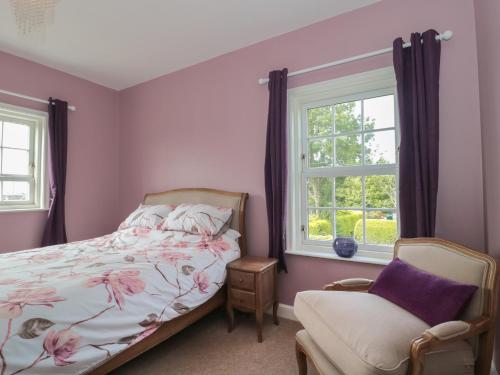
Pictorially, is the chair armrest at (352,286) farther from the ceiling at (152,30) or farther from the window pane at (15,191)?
the window pane at (15,191)

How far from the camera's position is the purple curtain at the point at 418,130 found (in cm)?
175

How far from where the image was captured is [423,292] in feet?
4.32

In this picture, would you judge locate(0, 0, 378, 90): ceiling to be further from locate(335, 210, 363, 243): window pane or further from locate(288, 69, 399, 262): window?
locate(335, 210, 363, 243): window pane

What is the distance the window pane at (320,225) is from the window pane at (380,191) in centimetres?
37

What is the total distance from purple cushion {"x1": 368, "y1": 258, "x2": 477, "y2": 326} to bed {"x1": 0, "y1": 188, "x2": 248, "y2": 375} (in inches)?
47.7

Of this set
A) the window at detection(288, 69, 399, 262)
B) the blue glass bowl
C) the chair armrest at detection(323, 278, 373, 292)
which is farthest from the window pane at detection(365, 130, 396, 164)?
the chair armrest at detection(323, 278, 373, 292)

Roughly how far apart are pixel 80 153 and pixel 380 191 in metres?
3.40

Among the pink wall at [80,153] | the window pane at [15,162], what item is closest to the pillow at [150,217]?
the pink wall at [80,153]

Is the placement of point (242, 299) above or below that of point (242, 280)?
below

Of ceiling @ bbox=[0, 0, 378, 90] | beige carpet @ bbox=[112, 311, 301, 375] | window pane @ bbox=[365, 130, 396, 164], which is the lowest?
beige carpet @ bbox=[112, 311, 301, 375]

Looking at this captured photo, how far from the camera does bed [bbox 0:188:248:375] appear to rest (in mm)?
1137

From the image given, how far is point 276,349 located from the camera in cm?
194

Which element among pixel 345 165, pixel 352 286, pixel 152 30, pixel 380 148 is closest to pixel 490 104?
pixel 380 148

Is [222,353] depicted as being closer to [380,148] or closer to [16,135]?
[380,148]
